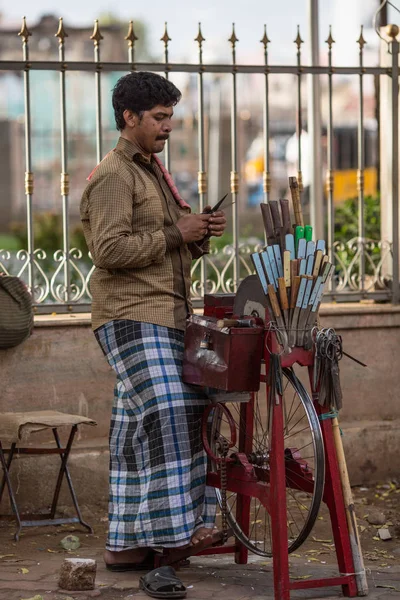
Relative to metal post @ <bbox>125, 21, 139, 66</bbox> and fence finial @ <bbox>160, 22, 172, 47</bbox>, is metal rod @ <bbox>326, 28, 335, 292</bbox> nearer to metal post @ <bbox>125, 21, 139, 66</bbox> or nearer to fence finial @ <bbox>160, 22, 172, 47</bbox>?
fence finial @ <bbox>160, 22, 172, 47</bbox>

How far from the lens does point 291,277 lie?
3984 millimetres

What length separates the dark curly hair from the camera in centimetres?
422

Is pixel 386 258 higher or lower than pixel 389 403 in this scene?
higher

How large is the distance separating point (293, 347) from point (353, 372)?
2.40 meters

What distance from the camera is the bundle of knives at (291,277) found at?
397 centimetres

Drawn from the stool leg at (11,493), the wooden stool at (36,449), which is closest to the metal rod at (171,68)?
the wooden stool at (36,449)

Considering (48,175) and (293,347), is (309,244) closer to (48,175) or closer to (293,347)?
(293,347)

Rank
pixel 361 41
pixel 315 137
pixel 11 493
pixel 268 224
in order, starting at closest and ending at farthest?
pixel 268 224 → pixel 11 493 → pixel 361 41 → pixel 315 137

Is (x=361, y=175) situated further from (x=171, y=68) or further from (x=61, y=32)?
(x=61, y=32)

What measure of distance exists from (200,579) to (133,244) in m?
1.48

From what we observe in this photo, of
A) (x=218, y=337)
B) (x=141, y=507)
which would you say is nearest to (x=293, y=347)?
(x=218, y=337)

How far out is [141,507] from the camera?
13.9ft

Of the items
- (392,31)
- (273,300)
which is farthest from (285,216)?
(392,31)

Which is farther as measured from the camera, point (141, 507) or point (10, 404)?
point (10, 404)
